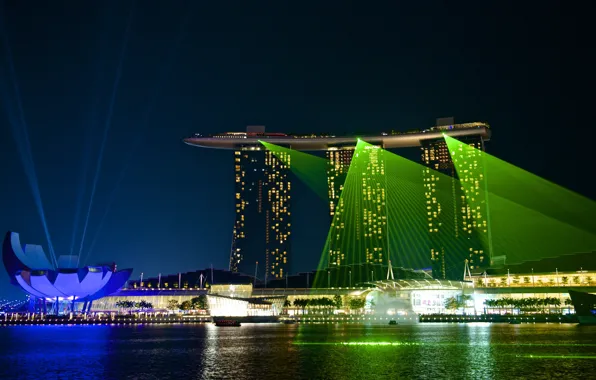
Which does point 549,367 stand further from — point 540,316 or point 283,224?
point 283,224

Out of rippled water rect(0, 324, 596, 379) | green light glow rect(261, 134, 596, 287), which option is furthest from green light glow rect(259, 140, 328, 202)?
rippled water rect(0, 324, 596, 379)

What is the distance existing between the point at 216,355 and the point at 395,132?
117806 millimetres

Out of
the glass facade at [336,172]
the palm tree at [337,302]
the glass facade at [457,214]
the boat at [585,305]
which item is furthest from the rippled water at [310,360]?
the glass facade at [336,172]

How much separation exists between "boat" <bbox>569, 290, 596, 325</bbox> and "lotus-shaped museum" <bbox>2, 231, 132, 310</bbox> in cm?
6899

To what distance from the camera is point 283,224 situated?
151 m

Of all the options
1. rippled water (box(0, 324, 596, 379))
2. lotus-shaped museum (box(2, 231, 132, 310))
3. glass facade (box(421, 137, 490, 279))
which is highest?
glass facade (box(421, 137, 490, 279))

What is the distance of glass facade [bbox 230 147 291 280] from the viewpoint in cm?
14925

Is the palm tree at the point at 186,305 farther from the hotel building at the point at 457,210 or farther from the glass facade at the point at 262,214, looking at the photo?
the hotel building at the point at 457,210

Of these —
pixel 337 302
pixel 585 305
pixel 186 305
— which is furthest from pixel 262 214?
pixel 585 305

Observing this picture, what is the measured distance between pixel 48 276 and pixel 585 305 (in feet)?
251

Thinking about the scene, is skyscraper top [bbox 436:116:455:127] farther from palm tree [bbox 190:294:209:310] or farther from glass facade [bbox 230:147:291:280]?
palm tree [bbox 190:294:209:310]

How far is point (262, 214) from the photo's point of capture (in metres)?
150

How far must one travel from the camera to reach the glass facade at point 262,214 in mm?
149250

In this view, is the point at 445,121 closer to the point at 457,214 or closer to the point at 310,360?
the point at 457,214
